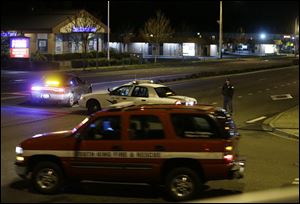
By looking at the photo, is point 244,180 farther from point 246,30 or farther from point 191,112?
point 246,30

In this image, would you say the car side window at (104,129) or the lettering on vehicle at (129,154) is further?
the car side window at (104,129)

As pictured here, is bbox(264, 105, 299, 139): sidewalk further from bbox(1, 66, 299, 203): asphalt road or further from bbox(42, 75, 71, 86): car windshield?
bbox(42, 75, 71, 86): car windshield

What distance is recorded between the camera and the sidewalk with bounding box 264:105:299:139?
1652 cm

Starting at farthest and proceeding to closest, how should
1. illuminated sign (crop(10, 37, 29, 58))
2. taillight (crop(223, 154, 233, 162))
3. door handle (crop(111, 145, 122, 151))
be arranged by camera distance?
illuminated sign (crop(10, 37, 29, 58)) → door handle (crop(111, 145, 122, 151)) → taillight (crop(223, 154, 233, 162))

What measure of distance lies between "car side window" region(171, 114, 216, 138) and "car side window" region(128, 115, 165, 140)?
0.79 feet

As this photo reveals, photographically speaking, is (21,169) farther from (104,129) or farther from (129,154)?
(129,154)

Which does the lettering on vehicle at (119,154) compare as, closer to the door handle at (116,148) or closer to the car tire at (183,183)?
the door handle at (116,148)

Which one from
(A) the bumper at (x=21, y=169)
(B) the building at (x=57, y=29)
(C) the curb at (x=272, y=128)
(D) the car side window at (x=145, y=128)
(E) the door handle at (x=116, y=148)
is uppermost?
(B) the building at (x=57, y=29)

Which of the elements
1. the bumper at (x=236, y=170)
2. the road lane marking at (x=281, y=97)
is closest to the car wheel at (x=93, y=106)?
the road lane marking at (x=281, y=97)

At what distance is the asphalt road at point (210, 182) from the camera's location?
335 inches

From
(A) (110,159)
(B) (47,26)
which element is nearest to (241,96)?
(A) (110,159)

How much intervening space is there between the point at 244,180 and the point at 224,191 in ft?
3.37

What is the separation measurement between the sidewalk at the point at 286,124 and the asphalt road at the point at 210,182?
399 mm

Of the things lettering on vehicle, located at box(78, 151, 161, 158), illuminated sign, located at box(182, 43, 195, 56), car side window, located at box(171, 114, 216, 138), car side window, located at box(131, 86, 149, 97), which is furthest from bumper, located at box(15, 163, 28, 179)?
illuminated sign, located at box(182, 43, 195, 56)
